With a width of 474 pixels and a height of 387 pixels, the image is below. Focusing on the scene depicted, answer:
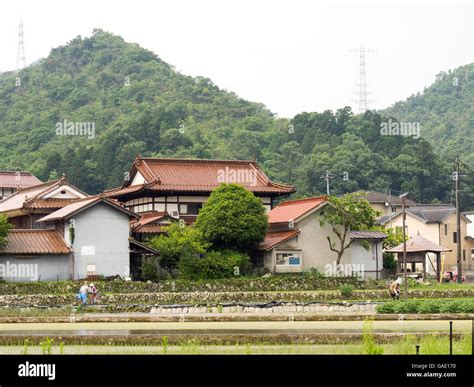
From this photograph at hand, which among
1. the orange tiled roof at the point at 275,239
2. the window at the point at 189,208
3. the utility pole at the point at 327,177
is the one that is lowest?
the orange tiled roof at the point at 275,239

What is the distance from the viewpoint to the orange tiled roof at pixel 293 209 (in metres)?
52.2

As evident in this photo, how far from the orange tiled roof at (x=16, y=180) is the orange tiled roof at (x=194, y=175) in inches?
618

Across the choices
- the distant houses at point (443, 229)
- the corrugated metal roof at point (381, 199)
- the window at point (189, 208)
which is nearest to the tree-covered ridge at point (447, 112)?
the corrugated metal roof at point (381, 199)

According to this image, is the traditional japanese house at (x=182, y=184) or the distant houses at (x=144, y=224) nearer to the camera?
the distant houses at (x=144, y=224)

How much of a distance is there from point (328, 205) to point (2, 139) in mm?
62836

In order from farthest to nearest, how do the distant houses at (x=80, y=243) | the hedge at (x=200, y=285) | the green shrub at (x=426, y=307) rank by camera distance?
the distant houses at (x=80, y=243) → the hedge at (x=200, y=285) → the green shrub at (x=426, y=307)

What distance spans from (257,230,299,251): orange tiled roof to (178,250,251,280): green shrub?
8.04ft

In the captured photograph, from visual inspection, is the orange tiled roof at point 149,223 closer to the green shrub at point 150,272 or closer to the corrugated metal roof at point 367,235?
the green shrub at point 150,272

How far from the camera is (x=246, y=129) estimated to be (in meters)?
117

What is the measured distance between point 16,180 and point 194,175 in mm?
22642

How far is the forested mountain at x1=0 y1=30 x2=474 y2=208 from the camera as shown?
97.4 metres

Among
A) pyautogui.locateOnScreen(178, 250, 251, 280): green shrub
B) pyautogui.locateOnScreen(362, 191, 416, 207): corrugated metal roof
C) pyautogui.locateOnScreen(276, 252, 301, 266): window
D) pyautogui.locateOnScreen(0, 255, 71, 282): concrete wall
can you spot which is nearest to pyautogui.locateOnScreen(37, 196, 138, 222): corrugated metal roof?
pyautogui.locateOnScreen(0, 255, 71, 282): concrete wall
